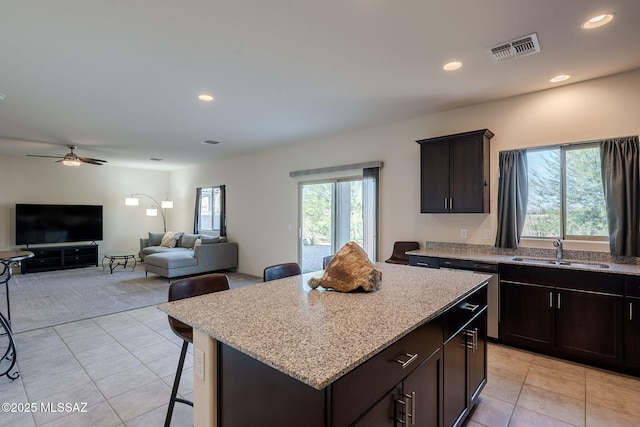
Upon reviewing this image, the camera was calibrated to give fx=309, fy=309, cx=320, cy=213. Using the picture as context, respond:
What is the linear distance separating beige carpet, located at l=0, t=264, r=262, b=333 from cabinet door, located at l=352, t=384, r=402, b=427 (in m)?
4.45

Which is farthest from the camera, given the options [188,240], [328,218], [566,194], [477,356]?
[188,240]

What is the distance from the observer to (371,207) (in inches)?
185

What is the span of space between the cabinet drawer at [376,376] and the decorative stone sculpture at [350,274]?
44 centimetres

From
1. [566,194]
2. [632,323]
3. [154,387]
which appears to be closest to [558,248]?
[566,194]

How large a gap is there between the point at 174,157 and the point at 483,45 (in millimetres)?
6720

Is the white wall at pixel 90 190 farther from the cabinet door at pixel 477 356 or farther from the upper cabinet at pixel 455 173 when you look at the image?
the cabinet door at pixel 477 356

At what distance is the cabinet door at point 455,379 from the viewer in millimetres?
1703

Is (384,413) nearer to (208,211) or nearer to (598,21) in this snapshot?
(598,21)

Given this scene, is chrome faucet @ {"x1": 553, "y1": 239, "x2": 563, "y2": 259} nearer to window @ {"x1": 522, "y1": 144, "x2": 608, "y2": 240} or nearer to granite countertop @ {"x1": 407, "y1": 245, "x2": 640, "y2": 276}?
granite countertop @ {"x1": 407, "y1": 245, "x2": 640, "y2": 276}

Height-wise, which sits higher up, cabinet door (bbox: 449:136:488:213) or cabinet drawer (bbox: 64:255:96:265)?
cabinet door (bbox: 449:136:488:213)

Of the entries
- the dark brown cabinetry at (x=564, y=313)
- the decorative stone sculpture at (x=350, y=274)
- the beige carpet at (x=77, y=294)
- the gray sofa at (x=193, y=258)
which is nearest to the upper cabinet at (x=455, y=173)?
the dark brown cabinetry at (x=564, y=313)

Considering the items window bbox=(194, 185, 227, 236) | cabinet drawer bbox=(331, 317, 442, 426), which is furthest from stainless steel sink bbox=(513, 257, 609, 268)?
window bbox=(194, 185, 227, 236)

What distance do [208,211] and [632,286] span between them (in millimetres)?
8049

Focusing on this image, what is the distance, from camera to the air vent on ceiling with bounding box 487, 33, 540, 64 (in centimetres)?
240
